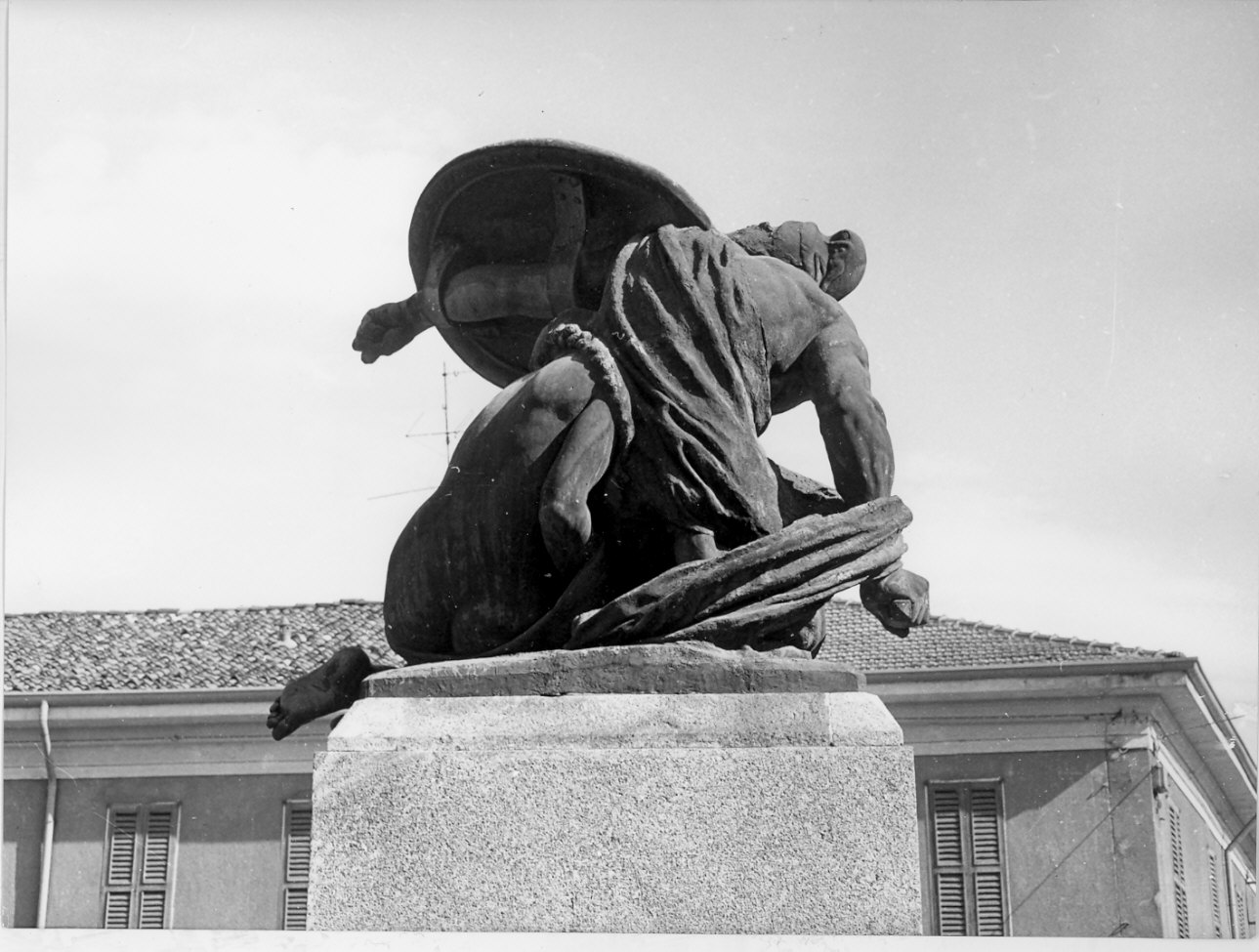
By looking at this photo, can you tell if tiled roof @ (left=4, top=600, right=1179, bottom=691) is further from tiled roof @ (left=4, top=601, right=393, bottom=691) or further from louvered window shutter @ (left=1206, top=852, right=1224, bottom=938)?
louvered window shutter @ (left=1206, top=852, right=1224, bottom=938)

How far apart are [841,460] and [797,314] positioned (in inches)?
15.6

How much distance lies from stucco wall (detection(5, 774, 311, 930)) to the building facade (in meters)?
0.02

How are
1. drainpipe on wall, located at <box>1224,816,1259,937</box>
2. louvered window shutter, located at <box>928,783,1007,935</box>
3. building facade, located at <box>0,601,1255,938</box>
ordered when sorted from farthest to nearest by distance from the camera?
drainpipe on wall, located at <box>1224,816,1259,937</box> < louvered window shutter, located at <box>928,783,1007,935</box> < building facade, located at <box>0,601,1255,938</box>

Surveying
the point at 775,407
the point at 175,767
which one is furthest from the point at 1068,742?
the point at 775,407

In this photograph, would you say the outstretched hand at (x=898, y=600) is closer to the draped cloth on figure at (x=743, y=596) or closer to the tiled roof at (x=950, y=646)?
the draped cloth on figure at (x=743, y=596)

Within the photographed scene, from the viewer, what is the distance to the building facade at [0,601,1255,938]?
2014 centimetres

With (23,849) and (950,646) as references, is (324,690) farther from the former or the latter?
(23,849)

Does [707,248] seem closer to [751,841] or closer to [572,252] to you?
[572,252]

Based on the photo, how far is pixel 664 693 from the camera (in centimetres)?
443

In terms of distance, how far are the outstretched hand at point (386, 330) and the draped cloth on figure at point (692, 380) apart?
0.85 metres

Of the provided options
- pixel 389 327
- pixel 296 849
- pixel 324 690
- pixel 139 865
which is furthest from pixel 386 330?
pixel 139 865

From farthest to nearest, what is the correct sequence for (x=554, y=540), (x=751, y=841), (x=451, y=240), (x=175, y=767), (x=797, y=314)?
(x=175, y=767) < (x=451, y=240) < (x=797, y=314) < (x=554, y=540) < (x=751, y=841)

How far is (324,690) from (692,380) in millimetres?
1216

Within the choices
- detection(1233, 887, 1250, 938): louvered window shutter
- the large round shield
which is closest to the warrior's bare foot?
the large round shield
